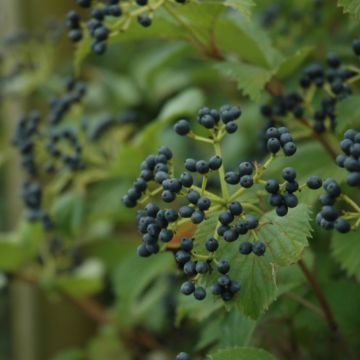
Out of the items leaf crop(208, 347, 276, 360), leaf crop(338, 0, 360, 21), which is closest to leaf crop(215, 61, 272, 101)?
leaf crop(338, 0, 360, 21)

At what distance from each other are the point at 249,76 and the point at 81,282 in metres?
1.19

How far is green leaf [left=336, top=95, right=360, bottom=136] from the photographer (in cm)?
133

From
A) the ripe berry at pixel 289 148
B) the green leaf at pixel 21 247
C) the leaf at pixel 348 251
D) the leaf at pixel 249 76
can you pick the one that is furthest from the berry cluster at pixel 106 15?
the green leaf at pixel 21 247

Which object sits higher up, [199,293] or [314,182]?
[314,182]

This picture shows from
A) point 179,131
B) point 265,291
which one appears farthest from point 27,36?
point 265,291

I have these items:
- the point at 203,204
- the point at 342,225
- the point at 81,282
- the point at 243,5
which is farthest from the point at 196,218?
the point at 81,282

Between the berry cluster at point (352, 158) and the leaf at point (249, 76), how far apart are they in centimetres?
35

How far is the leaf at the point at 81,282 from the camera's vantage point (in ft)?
7.50

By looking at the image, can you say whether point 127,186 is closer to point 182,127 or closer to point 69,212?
point 69,212

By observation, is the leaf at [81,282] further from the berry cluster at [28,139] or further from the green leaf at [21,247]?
the berry cluster at [28,139]

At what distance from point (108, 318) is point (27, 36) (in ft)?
3.89

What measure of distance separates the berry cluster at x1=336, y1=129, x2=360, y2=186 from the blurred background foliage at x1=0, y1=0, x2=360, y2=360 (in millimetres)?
347

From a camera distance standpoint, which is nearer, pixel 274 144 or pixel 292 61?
pixel 274 144

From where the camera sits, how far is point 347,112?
1.35 m
